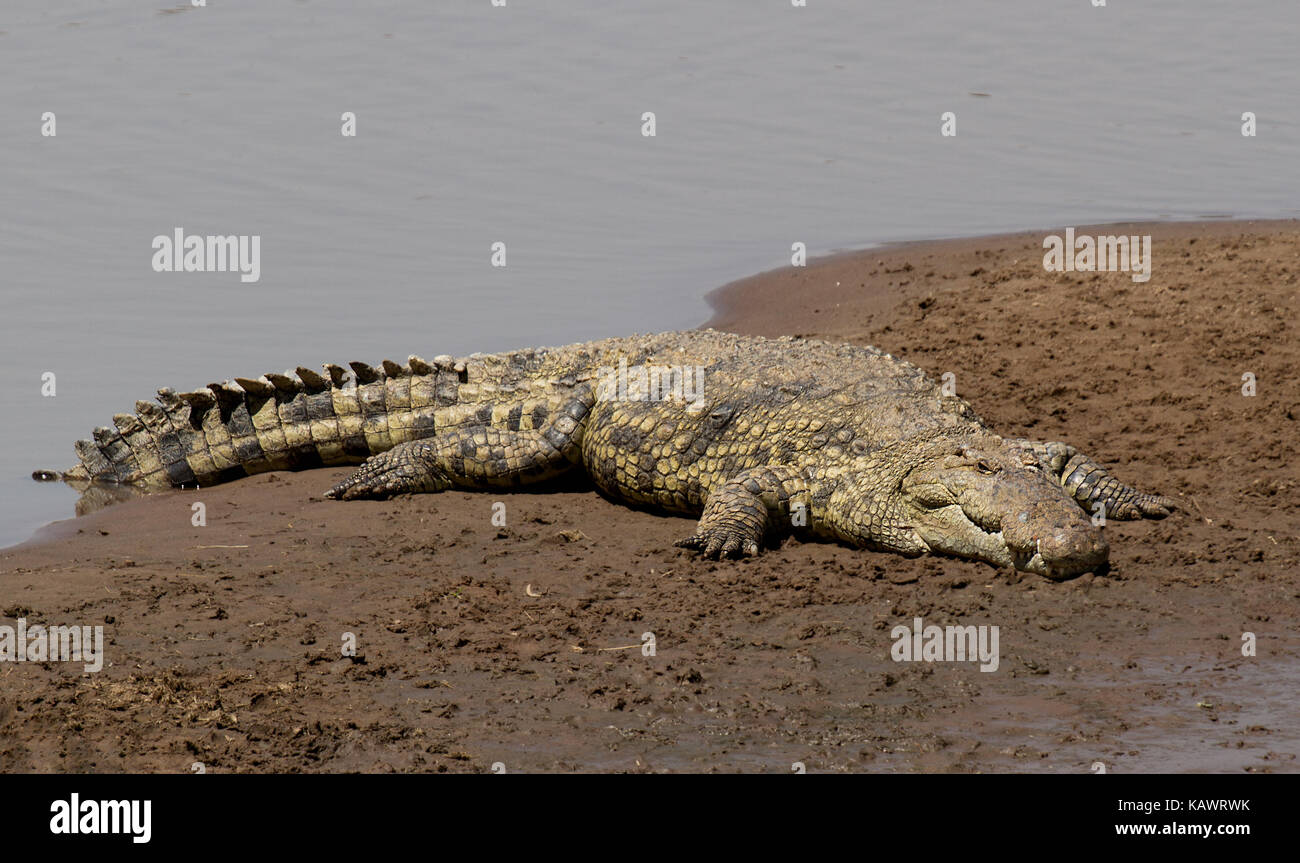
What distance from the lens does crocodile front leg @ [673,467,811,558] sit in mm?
8094

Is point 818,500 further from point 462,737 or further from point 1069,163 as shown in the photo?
point 1069,163

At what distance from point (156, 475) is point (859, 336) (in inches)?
244

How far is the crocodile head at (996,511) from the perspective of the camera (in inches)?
289

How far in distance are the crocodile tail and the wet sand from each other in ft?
0.90

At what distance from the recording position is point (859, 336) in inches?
500

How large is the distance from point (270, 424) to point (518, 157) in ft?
35.0

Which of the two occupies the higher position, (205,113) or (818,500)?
(205,113)

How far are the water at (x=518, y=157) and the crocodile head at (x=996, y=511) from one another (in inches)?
226
